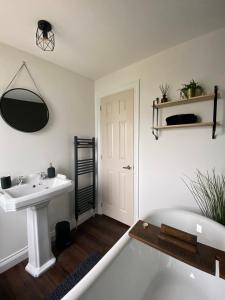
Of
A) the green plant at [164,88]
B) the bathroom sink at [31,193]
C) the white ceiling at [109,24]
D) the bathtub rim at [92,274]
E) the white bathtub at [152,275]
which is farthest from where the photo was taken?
the green plant at [164,88]

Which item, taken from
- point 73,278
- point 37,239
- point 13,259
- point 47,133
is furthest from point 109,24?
point 13,259

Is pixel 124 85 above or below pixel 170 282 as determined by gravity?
above

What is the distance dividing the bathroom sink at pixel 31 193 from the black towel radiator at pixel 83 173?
19.6 inches

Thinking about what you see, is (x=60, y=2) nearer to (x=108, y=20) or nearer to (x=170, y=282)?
(x=108, y=20)

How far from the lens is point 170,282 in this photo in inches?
53.3

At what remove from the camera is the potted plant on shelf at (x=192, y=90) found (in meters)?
1.58

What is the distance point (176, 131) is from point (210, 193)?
2.53 feet

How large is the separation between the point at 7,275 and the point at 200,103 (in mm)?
2747

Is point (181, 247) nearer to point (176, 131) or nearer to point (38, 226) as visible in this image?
point (176, 131)

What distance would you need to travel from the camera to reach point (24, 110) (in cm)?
179

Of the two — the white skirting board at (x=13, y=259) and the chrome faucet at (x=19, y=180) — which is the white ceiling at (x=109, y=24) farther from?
the white skirting board at (x=13, y=259)

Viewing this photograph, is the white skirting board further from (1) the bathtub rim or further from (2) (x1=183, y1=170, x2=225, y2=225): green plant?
(2) (x1=183, y1=170, x2=225, y2=225): green plant

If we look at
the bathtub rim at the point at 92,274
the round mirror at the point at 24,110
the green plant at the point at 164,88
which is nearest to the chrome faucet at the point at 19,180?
the round mirror at the point at 24,110

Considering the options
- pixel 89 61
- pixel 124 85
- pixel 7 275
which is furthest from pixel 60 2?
pixel 7 275
